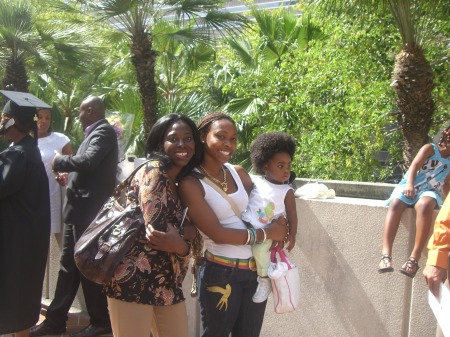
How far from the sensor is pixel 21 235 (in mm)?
4164

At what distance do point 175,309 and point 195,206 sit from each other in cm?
55

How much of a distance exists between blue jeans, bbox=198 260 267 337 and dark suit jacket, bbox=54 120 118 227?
194cm

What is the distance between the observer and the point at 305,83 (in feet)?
34.3

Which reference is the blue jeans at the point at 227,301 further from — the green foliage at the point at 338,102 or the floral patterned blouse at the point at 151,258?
the green foliage at the point at 338,102

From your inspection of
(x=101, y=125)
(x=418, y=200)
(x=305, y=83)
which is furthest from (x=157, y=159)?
(x=305, y=83)

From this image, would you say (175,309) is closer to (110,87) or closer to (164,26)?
(164,26)

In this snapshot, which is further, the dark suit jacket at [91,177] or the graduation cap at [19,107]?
the dark suit jacket at [91,177]

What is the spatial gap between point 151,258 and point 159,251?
5 cm

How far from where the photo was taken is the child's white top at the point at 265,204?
330 cm

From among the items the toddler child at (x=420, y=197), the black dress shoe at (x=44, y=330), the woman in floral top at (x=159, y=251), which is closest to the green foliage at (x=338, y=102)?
the toddler child at (x=420, y=197)

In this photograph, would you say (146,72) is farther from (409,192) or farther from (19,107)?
(409,192)

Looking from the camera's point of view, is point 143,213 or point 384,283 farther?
point 384,283

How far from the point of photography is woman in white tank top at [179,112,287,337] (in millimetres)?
3047

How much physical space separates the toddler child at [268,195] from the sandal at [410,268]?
0.76 meters
